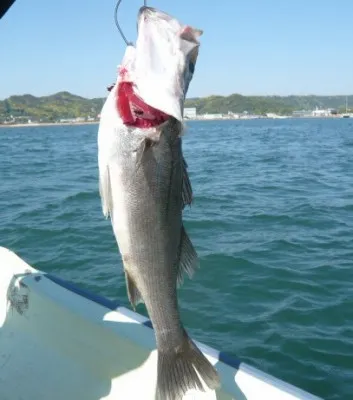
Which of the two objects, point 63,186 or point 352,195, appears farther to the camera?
point 63,186

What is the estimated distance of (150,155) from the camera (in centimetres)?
208

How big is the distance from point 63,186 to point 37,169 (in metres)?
5.67

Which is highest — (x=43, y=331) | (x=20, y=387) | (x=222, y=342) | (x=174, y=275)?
(x=174, y=275)

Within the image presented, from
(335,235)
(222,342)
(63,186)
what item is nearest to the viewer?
(222,342)

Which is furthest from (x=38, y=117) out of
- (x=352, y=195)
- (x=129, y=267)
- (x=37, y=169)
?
(x=129, y=267)

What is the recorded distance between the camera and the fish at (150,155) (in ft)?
6.63

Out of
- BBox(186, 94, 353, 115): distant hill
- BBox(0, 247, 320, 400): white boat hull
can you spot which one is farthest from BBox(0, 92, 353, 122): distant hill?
BBox(0, 247, 320, 400): white boat hull

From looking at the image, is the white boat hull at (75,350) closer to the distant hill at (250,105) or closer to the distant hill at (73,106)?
the distant hill at (73,106)

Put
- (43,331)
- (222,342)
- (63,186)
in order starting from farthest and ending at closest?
(63,186) → (222,342) → (43,331)

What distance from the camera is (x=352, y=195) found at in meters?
14.0

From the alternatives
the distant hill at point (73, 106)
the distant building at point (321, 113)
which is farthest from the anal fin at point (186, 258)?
the distant building at point (321, 113)

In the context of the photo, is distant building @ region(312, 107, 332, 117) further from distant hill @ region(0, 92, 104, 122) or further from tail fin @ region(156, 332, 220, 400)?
tail fin @ region(156, 332, 220, 400)

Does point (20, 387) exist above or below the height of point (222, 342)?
above

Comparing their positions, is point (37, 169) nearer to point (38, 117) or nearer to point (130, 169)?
point (130, 169)
